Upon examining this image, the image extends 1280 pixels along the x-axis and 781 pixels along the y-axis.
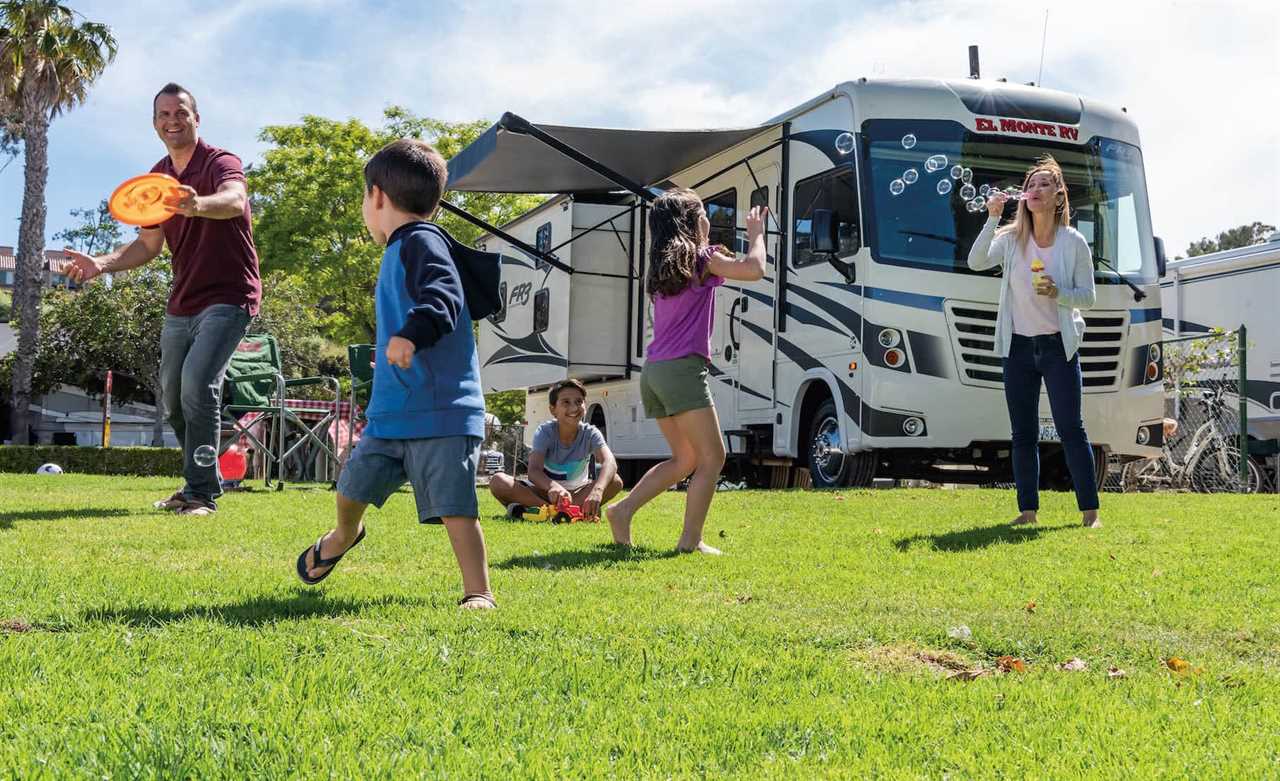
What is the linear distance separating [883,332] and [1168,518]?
283 cm

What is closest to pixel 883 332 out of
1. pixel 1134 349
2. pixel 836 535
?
pixel 1134 349

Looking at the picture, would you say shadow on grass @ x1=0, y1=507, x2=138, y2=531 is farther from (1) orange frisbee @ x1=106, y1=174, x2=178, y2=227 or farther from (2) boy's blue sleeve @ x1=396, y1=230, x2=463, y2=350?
(2) boy's blue sleeve @ x1=396, y1=230, x2=463, y2=350

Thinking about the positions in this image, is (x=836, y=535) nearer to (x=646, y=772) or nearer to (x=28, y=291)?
(x=646, y=772)

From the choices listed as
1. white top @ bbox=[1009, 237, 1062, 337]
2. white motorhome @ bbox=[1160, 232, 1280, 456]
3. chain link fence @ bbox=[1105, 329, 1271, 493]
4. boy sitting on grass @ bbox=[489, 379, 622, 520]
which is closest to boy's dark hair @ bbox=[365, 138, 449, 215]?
boy sitting on grass @ bbox=[489, 379, 622, 520]

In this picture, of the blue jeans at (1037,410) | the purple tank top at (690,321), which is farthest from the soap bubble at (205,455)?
the blue jeans at (1037,410)

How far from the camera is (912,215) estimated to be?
9.35 m

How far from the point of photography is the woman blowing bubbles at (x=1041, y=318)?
255 inches

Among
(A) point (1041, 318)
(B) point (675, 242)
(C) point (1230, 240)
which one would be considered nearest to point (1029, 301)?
(A) point (1041, 318)

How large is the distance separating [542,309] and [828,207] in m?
5.06

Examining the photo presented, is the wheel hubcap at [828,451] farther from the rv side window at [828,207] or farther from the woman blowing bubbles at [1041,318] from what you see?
the woman blowing bubbles at [1041,318]

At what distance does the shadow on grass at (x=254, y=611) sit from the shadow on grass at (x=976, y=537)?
8.94 feet

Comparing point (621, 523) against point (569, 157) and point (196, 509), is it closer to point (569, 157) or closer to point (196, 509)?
point (196, 509)

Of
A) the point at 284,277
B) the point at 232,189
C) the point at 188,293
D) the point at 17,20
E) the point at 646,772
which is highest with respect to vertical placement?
the point at 17,20

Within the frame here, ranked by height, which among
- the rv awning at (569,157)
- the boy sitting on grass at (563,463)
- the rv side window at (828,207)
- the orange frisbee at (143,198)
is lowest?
the boy sitting on grass at (563,463)
